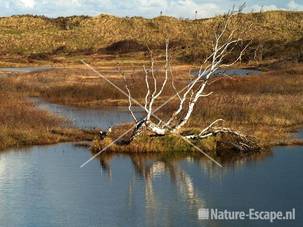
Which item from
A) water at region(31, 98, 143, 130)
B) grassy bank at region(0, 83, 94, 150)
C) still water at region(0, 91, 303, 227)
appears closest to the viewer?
still water at region(0, 91, 303, 227)

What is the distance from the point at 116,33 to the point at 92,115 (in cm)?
10259

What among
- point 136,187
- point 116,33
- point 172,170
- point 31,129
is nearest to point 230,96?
point 31,129

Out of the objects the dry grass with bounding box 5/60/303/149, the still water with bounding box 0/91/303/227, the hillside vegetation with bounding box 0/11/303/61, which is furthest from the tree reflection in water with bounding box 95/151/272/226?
the hillside vegetation with bounding box 0/11/303/61

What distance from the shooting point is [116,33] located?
13875 cm

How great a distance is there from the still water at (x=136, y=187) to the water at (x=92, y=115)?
6223 millimetres

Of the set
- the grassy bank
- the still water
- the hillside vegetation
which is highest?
the hillside vegetation

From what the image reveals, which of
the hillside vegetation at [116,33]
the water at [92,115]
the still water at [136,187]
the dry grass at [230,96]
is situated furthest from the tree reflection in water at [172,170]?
the hillside vegetation at [116,33]

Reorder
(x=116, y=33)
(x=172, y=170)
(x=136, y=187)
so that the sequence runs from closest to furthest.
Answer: (x=136, y=187) → (x=172, y=170) → (x=116, y=33)

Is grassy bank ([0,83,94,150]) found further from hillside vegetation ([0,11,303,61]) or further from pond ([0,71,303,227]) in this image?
hillside vegetation ([0,11,303,61])

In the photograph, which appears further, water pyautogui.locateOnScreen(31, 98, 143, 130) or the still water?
water pyautogui.locateOnScreen(31, 98, 143, 130)

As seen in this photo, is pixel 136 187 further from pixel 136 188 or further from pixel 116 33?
pixel 116 33

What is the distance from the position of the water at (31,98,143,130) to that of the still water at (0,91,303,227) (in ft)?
20.4

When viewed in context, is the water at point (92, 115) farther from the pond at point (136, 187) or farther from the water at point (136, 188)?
the water at point (136, 188)

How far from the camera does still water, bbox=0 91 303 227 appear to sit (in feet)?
57.1
